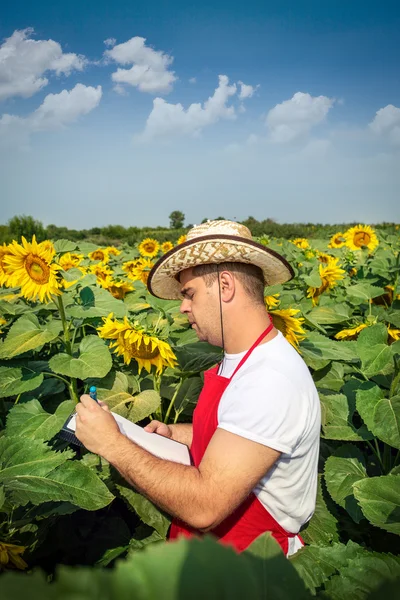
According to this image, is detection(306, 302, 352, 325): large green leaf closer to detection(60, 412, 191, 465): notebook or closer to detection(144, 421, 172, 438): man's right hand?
detection(144, 421, 172, 438): man's right hand

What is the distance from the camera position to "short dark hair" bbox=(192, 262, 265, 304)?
2029 millimetres

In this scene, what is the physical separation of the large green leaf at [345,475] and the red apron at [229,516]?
1.27 ft

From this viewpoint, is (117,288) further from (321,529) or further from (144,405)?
(321,529)

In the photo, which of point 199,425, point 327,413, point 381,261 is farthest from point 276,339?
point 381,261

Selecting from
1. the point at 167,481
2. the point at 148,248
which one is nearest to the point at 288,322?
the point at 167,481

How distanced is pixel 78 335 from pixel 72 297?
309 mm

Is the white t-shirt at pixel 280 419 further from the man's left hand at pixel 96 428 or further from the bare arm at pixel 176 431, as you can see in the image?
the bare arm at pixel 176 431

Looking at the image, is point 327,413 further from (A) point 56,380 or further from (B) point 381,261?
(B) point 381,261

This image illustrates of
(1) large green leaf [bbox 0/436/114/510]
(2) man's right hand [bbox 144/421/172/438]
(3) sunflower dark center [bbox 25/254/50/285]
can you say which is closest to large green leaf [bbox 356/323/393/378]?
(2) man's right hand [bbox 144/421/172/438]

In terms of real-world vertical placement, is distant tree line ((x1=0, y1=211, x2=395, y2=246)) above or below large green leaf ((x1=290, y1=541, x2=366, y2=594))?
above

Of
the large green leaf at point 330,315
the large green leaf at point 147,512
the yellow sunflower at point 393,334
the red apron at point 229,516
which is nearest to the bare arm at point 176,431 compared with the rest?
the red apron at point 229,516

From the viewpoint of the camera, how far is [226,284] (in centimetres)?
201

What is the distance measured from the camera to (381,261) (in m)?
5.06

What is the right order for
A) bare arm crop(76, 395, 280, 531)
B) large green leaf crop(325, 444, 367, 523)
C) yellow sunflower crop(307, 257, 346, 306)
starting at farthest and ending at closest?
1. yellow sunflower crop(307, 257, 346, 306)
2. large green leaf crop(325, 444, 367, 523)
3. bare arm crop(76, 395, 280, 531)
